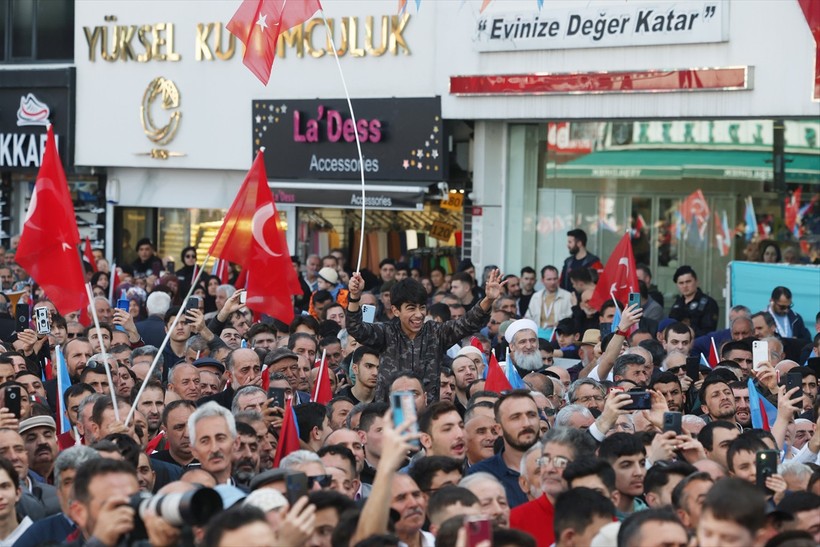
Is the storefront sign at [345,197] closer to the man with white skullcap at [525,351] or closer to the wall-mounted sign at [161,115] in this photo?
the wall-mounted sign at [161,115]

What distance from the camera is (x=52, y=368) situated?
1432 cm

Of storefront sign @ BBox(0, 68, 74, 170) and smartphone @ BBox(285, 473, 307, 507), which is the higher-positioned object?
storefront sign @ BBox(0, 68, 74, 170)

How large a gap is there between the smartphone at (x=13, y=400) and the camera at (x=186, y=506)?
13.8 feet

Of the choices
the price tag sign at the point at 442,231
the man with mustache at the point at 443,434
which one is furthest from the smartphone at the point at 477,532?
the price tag sign at the point at 442,231

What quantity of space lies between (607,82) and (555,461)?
13.5 metres

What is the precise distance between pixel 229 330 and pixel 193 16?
38.3 feet

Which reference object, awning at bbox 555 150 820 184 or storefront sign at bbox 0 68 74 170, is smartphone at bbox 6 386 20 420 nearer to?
awning at bbox 555 150 820 184

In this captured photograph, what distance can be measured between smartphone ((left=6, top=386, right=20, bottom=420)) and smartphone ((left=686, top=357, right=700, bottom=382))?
230 inches

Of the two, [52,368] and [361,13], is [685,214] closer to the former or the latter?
[361,13]

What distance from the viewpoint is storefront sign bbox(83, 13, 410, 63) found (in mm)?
23719

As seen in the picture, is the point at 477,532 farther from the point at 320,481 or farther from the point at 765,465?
the point at 765,465

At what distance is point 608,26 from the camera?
828 inches

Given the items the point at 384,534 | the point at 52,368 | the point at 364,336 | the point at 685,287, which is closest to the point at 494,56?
the point at 685,287

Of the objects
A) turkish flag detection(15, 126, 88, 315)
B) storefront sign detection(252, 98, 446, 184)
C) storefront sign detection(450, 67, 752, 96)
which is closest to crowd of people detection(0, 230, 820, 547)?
turkish flag detection(15, 126, 88, 315)
